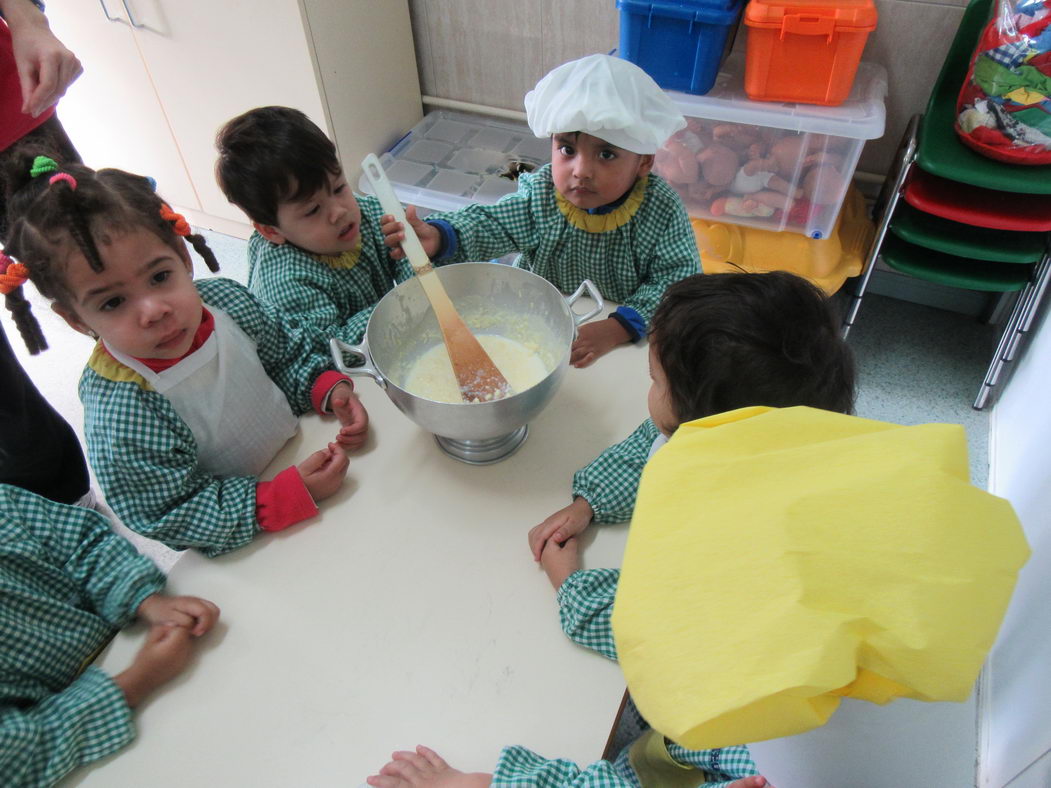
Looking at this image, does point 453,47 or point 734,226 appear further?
point 453,47

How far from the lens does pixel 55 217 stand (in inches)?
27.3

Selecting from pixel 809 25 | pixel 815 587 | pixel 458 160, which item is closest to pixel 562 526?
pixel 815 587

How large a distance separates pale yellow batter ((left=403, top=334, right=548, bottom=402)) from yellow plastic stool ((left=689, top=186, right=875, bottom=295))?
0.90m

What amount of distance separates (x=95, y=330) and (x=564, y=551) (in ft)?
1.91

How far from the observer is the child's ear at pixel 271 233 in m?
1.02

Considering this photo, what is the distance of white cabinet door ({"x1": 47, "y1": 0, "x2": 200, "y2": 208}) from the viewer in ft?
6.18

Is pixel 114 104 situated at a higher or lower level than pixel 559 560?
lower

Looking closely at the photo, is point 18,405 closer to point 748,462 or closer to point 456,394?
point 456,394

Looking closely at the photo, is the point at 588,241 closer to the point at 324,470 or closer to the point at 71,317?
the point at 324,470

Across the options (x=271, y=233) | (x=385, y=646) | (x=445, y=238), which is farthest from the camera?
(x=445, y=238)

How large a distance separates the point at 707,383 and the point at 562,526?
0.23 metres

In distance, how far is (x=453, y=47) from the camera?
2076 mm

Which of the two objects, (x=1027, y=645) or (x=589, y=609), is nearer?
(x=589, y=609)

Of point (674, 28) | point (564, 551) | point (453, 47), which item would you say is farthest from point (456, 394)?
point (453, 47)
